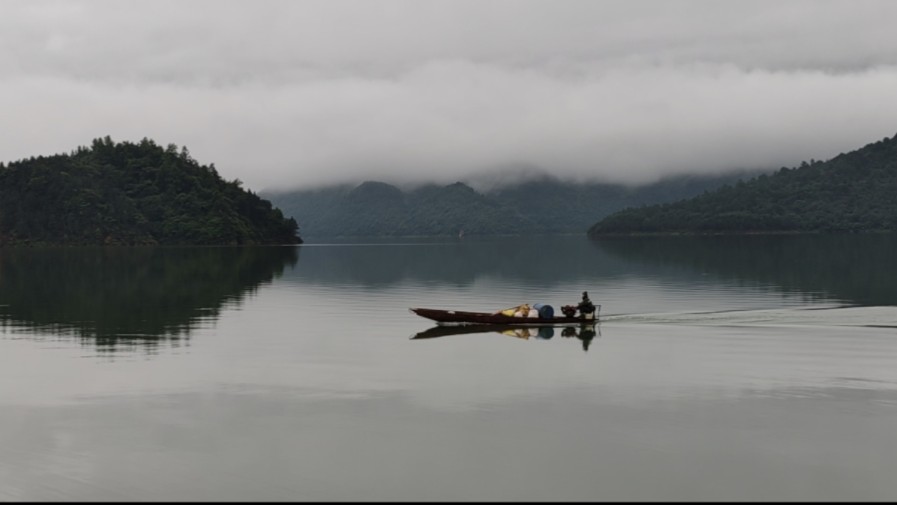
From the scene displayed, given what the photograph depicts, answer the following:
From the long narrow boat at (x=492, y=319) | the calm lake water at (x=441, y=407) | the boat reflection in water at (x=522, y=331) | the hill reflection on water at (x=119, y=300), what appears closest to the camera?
the calm lake water at (x=441, y=407)

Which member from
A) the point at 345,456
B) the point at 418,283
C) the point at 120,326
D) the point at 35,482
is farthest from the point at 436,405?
the point at 418,283

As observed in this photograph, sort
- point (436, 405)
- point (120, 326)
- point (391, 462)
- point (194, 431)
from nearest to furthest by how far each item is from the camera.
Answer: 1. point (391, 462)
2. point (194, 431)
3. point (436, 405)
4. point (120, 326)

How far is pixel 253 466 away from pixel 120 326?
38.7 m

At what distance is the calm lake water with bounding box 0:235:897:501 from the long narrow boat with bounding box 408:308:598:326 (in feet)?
3.19

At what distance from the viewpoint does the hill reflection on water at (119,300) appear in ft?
187

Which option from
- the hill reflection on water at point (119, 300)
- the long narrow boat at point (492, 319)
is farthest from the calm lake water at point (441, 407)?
the long narrow boat at point (492, 319)

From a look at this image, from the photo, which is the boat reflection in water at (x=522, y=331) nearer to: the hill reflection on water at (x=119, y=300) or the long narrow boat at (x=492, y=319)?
the long narrow boat at (x=492, y=319)

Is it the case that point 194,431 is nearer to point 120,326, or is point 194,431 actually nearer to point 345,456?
point 345,456

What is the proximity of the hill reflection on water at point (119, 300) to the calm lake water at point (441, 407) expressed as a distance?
679 millimetres

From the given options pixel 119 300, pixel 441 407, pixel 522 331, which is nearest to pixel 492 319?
pixel 522 331

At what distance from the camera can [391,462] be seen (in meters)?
25.4

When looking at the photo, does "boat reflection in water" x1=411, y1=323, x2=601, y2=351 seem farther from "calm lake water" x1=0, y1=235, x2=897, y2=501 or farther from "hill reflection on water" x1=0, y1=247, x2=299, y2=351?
"hill reflection on water" x1=0, y1=247, x2=299, y2=351

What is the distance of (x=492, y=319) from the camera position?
196 feet

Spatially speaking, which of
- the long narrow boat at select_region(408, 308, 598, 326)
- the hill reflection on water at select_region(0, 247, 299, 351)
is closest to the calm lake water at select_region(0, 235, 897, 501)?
the hill reflection on water at select_region(0, 247, 299, 351)
